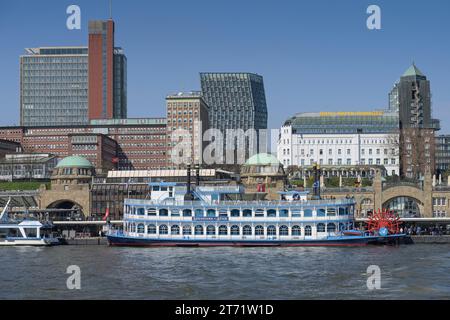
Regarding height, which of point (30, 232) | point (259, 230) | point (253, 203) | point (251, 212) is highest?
point (253, 203)

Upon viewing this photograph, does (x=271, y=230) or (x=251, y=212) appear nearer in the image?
(x=271, y=230)

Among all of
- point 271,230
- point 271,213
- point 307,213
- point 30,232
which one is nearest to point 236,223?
point 271,230

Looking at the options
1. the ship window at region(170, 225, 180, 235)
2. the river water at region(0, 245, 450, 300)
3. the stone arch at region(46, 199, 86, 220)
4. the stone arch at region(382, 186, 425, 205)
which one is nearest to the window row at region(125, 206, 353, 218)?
the ship window at region(170, 225, 180, 235)

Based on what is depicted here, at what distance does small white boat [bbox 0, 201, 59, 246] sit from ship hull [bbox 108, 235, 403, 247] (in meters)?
10.6

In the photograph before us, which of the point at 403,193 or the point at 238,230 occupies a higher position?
the point at 403,193

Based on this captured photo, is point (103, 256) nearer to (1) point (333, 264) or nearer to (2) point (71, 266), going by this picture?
(2) point (71, 266)

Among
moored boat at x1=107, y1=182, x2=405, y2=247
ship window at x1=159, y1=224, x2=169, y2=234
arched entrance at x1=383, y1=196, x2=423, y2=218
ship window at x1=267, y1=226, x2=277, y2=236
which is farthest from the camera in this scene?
arched entrance at x1=383, y1=196, x2=423, y2=218

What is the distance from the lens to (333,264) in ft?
228

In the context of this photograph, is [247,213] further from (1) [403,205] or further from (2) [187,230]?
Answer: (1) [403,205]

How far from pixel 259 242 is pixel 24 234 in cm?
3260

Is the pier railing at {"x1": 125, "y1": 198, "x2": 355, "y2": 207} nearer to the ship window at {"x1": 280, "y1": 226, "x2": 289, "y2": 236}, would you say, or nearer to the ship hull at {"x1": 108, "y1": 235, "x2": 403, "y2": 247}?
the ship window at {"x1": 280, "y1": 226, "x2": 289, "y2": 236}

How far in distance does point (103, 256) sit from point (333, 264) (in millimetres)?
26063

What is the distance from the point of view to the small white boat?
99.6 meters

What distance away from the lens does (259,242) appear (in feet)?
311
